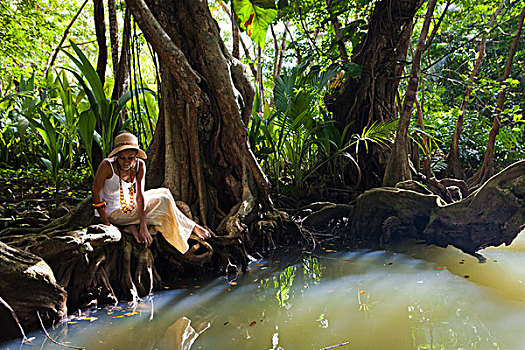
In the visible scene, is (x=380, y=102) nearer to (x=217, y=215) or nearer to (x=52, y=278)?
(x=217, y=215)

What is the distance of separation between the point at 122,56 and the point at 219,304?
10.9 feet

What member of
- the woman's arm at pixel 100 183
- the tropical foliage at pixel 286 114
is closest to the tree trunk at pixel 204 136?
the tropical foliage at pixel 286 114

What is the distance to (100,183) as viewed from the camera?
3145 mm

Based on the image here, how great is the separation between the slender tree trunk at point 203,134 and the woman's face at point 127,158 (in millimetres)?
862

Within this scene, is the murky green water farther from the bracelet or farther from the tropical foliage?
the tropical foliage

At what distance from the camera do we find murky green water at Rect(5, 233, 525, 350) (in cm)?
220

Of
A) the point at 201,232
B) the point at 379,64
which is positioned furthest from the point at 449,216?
the point at 379,64

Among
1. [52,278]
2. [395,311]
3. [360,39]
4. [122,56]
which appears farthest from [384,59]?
[52,278]

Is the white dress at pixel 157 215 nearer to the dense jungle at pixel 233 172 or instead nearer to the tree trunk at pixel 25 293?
the dense jungle at pixel 233 172

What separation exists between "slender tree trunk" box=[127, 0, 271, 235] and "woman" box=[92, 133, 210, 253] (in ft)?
2.14

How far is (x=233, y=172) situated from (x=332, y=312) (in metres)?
2.20

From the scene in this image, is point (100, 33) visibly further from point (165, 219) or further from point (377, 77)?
point (377, 77)

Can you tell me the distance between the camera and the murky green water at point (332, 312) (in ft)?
7.23

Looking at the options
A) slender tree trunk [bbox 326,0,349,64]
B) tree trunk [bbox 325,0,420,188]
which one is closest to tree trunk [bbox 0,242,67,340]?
tree trunk [bbox 325,0,420,188]
